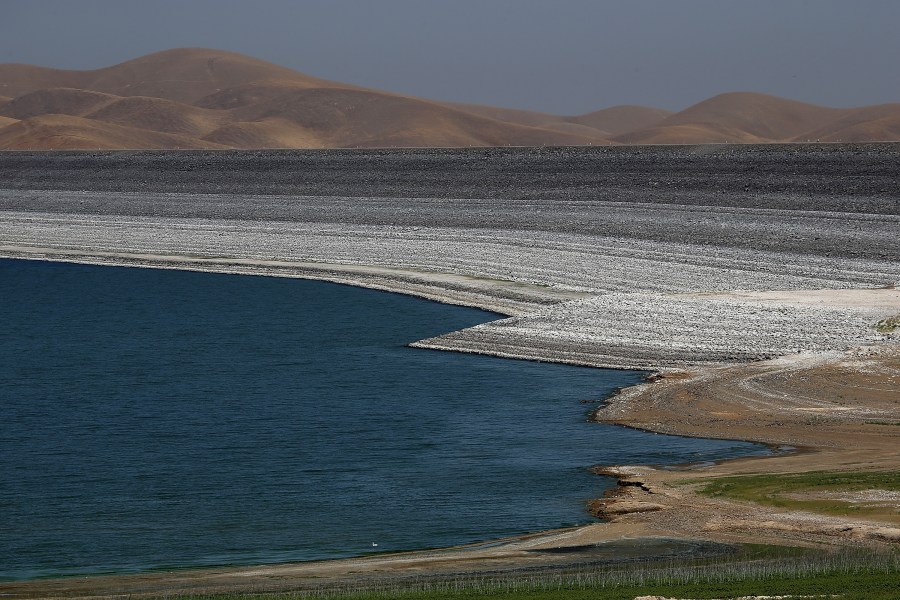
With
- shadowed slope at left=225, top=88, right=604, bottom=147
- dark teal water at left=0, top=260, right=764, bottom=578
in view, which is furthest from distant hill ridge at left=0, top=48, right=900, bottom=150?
dark teal water at left=0, top=260, right=764, bottom=578

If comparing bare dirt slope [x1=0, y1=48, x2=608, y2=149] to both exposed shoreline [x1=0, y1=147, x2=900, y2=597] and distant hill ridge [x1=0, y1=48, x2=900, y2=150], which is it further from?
exposed shoreline [x1=0, y1=147, x2=900, y2=597]

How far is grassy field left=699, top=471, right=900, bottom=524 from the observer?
18.5m

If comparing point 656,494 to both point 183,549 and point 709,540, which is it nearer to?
point 709,540

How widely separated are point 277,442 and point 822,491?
35.3ft

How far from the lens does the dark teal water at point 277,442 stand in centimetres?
1942

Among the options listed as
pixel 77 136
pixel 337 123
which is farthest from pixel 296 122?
pixel 77 136

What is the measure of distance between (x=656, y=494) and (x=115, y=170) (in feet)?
221

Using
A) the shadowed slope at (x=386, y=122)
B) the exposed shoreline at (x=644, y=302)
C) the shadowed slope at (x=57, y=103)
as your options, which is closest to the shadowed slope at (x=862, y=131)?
the shadowed slope at (x=386, y=122)

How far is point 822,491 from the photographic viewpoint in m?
19.6

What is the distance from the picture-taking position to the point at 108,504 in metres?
21.0

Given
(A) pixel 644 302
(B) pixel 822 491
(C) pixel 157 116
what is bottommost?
(B) pixel 822 491

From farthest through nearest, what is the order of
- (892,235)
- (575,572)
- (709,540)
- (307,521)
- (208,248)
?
1. (208,248)
2. (892,235)
3. (307,521)
4. (709,540)
5. (575,572)

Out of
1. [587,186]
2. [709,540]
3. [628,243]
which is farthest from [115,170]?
[709,540]

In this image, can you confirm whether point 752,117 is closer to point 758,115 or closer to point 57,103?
point 758,115
